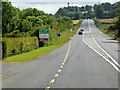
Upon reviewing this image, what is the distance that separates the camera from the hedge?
19.0 m

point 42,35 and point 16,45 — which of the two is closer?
point 16,45

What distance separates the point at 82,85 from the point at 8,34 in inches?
2147

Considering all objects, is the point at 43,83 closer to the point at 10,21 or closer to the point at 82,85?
the point at 82,85

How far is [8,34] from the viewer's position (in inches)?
2370

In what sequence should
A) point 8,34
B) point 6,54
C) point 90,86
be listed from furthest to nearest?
point 8,34, point 6,54, point 90,86

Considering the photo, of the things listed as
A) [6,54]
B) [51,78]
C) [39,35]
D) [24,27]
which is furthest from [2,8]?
[51,78]

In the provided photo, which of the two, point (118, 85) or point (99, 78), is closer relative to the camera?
point (118, 85)

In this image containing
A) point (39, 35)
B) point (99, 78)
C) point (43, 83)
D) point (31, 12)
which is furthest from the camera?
point (31, 12)

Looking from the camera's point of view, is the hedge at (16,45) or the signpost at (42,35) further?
the signpost at (42,35)

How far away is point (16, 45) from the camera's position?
22.1m

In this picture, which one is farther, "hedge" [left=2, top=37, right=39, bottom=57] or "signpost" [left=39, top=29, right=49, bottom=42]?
"signpost" [left=39, top=29, right=49, bottom=42]

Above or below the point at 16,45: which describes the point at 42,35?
above

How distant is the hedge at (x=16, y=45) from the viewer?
19.0 m

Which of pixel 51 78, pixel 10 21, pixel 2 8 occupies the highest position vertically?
pixel 2 8
